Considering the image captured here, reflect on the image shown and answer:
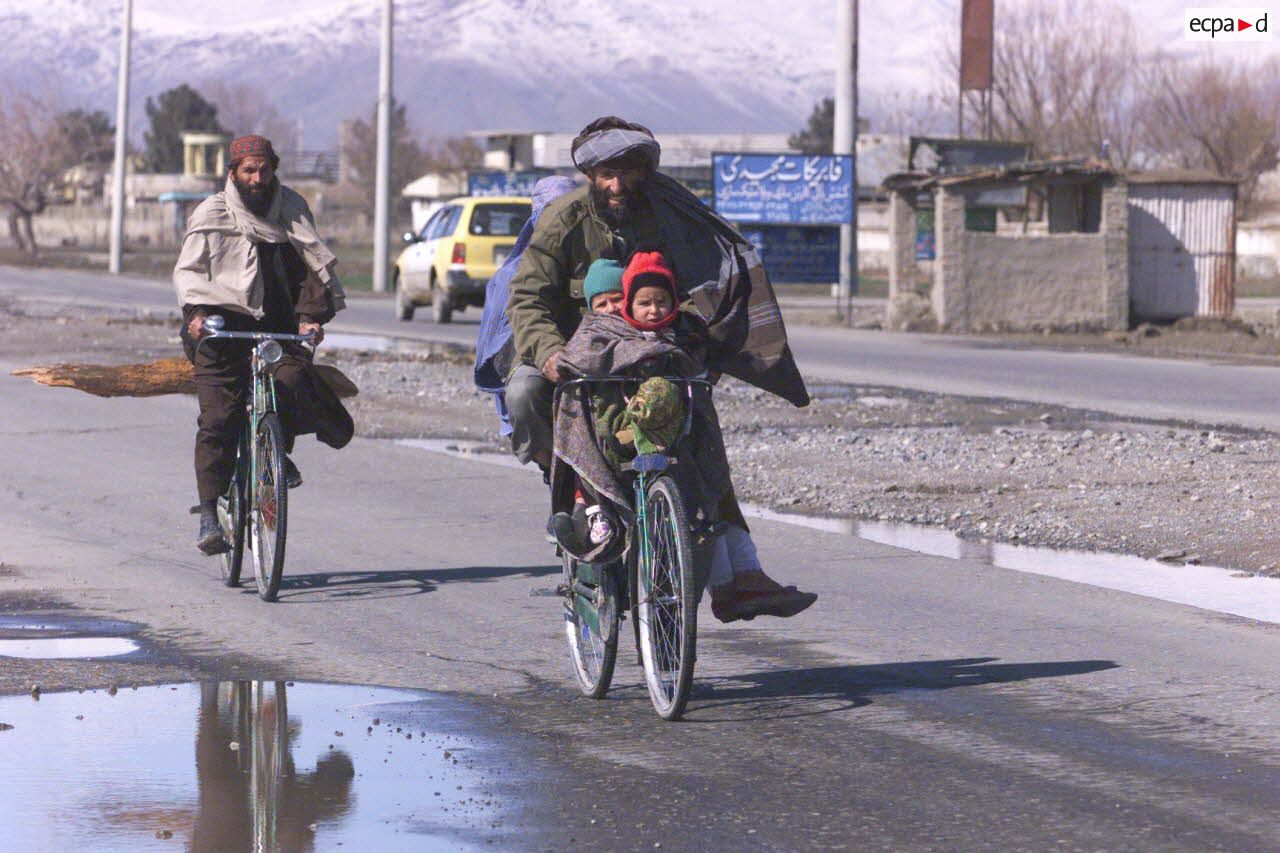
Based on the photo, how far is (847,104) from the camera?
35344 mm

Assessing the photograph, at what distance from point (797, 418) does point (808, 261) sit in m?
18.1

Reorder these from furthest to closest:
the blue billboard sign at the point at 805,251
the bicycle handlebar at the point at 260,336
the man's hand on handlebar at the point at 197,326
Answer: the blue billboard sign at the point at 805,251 → the man's hand on handlebar at the point at 197,326 → the bicycle handlebar at the point at 260,336

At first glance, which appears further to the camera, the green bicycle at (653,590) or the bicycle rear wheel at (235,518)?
the bicycle rear wheel at (235,518)

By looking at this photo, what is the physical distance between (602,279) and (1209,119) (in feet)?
263

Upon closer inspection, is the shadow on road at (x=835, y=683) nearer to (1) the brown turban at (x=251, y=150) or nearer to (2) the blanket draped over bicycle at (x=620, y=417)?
(2) the blanket draped over bicycle at (x=620, y=417)

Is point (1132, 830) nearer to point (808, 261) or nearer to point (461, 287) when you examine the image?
point (461, 287)

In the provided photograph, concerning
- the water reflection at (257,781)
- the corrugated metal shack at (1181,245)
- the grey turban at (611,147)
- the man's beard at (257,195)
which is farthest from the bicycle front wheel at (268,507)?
the corrugated metal shack at (1181,245)

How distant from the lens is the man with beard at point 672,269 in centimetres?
653

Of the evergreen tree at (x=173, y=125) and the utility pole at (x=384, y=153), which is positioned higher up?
the evergreen tree at (x=173, y=125)

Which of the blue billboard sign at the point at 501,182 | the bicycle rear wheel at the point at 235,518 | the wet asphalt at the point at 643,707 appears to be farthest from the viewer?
the blue billboard sign at the point at 501,182

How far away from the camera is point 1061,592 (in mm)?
8789

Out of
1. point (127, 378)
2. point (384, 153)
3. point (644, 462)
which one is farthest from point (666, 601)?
point (384, 153)

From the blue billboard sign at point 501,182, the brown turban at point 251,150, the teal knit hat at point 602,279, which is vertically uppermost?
the blue billboard sign at point 501,182

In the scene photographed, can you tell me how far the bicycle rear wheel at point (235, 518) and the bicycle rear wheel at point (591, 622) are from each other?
95.5 inches
